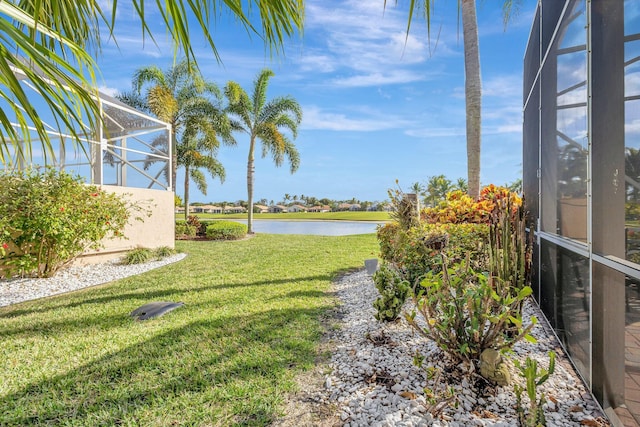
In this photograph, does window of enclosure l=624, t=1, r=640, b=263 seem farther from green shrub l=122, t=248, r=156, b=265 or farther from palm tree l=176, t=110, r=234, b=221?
palm tree l=176, t=110, r=234, b=221

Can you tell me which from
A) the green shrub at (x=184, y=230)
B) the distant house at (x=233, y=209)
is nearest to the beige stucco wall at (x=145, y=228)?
the green shrub at (x=184, y=230)

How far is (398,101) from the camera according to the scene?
15977 millimetres

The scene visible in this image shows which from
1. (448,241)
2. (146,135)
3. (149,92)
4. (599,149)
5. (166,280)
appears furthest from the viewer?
(149,92)

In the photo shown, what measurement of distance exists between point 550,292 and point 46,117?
1159 cm

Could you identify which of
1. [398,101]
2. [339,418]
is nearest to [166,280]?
[339,418]

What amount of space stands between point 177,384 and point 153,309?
2065 millimetres

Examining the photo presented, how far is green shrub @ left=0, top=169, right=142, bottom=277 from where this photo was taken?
5.78 m

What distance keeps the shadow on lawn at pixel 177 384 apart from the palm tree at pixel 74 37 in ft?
5.70

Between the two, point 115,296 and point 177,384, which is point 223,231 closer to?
point 115,296

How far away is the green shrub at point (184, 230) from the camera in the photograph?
585 inches

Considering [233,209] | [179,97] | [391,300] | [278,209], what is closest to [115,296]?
[391,300]

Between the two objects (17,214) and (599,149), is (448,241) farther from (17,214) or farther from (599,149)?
(17,214)

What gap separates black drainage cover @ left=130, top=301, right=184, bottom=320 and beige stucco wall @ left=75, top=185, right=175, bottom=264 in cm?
470

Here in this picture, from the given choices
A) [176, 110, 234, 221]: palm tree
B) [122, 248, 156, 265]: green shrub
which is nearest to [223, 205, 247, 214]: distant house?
[176, 110, 234, 221]: palm tree
